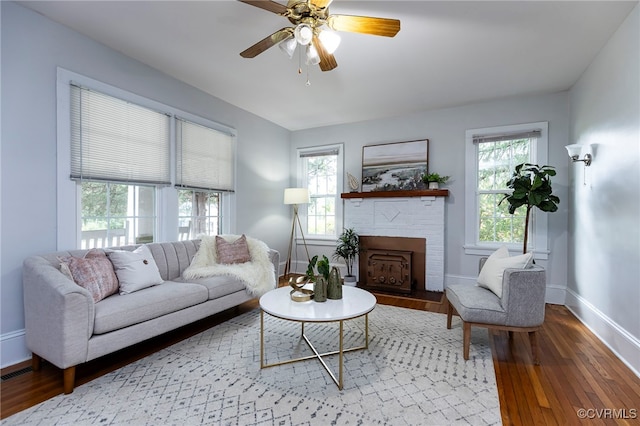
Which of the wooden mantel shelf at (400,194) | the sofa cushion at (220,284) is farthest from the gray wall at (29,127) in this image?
the wooden mantel shelf at (400,194)

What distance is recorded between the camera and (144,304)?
2.30 meters

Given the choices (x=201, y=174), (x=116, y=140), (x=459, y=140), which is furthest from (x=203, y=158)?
(x=459, y=140)

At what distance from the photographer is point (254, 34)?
265 centimetres

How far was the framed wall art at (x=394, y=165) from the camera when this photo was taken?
469cm

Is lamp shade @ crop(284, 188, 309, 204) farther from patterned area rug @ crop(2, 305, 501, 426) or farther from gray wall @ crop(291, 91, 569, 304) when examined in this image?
patterned area rug @ crop(2, 305, 501, 426)

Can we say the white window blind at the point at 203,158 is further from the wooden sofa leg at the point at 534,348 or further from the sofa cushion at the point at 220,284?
the wooden sofa leg at the point at 534,348

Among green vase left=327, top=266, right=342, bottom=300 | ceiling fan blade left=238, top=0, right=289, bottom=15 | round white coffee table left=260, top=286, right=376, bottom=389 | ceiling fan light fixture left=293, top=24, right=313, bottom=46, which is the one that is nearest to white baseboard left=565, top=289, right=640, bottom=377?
round white coffee table left=260, top=286, right=376, bottom=389

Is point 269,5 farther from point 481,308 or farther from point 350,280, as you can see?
point 350,280

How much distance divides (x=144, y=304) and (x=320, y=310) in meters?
1.36

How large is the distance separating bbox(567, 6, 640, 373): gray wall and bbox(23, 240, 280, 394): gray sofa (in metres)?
3.55

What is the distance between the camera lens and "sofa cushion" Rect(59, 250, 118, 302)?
222 centimetres

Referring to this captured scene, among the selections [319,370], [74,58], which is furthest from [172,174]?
[319,370]

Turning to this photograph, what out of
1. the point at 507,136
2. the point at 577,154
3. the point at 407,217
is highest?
the point at 507,136
